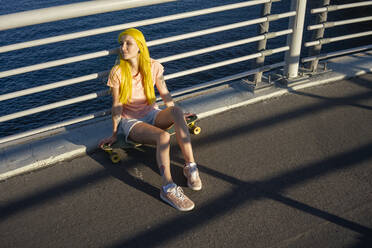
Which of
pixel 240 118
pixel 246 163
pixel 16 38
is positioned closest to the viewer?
pixel 246 163

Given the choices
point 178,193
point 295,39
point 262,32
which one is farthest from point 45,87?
point 295,39

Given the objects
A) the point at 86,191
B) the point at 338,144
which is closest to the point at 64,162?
the point at 86,191

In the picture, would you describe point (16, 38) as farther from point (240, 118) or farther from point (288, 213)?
point (288, 213)

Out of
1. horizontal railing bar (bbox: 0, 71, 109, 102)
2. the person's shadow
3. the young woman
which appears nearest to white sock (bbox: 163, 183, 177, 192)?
the young woman

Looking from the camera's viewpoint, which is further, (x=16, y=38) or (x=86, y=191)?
(x=16, y=38)

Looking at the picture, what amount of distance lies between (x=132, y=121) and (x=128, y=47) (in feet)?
2.42

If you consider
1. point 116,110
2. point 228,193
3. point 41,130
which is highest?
point 116,110

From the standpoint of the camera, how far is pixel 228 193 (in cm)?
316

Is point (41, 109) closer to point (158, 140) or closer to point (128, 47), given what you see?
point (128, 47)

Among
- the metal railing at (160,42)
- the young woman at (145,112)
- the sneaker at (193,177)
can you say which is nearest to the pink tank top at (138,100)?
the young woman at (145,112)

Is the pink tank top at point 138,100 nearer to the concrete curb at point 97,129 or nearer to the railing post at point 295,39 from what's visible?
the concrete curb at point 97,129

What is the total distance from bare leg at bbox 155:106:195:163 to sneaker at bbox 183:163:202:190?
71mm

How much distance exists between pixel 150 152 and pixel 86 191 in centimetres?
79

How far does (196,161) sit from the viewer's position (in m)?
3.60
